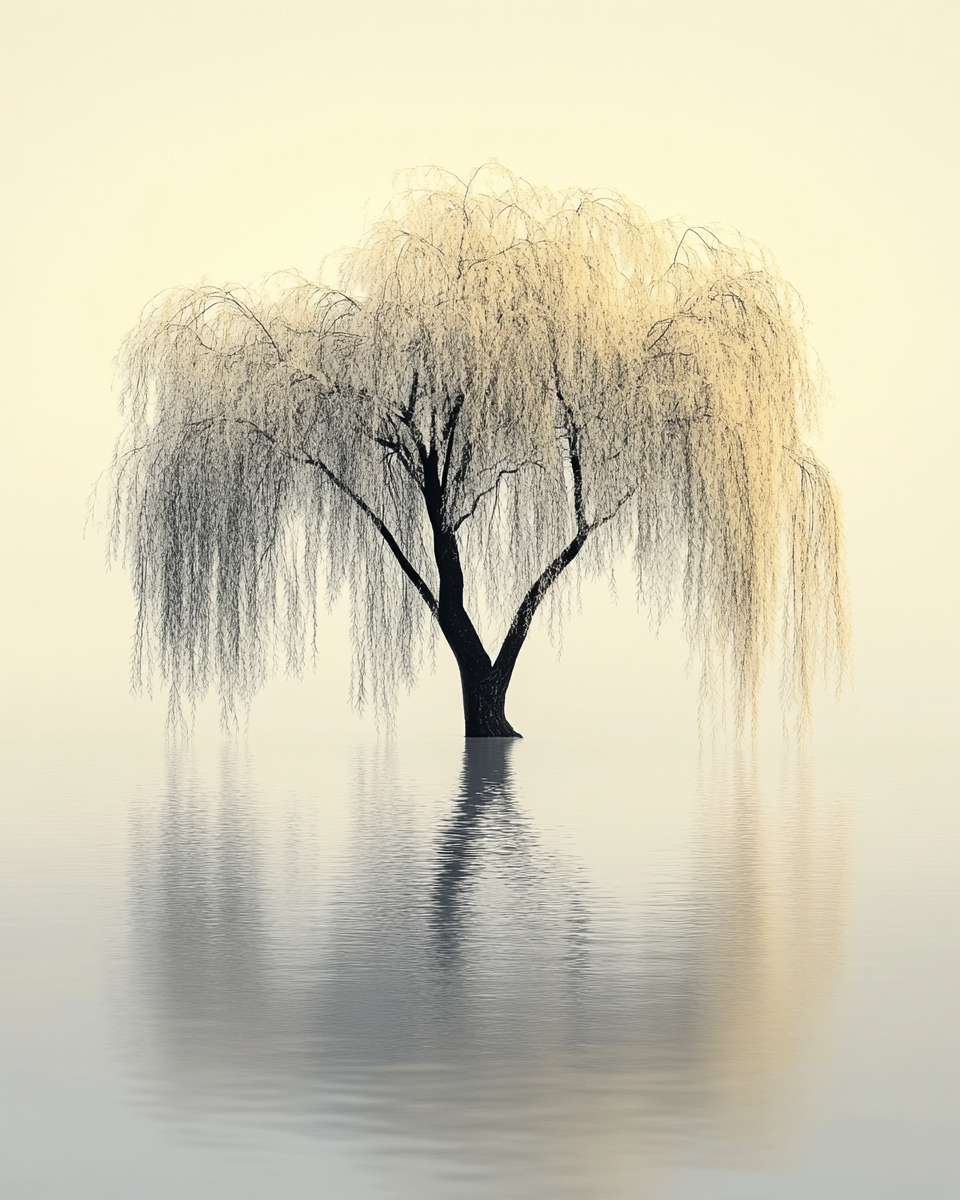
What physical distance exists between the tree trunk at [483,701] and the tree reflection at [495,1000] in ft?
32.9

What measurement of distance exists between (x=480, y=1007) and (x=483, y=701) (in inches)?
567

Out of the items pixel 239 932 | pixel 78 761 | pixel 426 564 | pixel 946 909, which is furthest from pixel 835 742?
pixel 239 932

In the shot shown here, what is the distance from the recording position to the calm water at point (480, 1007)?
143 inches

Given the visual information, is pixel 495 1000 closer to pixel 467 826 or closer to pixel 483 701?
pixel 467 826

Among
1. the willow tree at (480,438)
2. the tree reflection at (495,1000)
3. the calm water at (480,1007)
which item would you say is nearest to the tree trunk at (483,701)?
the willow tree at (480,438)

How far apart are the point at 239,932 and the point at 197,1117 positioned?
2624 millimetres

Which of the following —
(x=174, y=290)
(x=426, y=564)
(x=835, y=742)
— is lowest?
(x=835, y=742)

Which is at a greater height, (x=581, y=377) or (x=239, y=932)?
(x=581, y=377)

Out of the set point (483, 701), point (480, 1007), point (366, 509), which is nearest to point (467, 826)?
point (480, 1007)

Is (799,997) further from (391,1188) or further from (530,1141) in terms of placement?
(391,1188)

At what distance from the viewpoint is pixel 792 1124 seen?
3.90 m

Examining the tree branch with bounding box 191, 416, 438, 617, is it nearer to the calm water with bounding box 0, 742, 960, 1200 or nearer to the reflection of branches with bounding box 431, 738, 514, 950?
the reflection of branches with bounding box 431, 738, 514, 950

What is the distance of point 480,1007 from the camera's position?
202 inches

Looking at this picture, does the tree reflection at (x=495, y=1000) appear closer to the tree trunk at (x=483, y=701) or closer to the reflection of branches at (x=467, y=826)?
the reflection of branches at (x=467, y=826)
